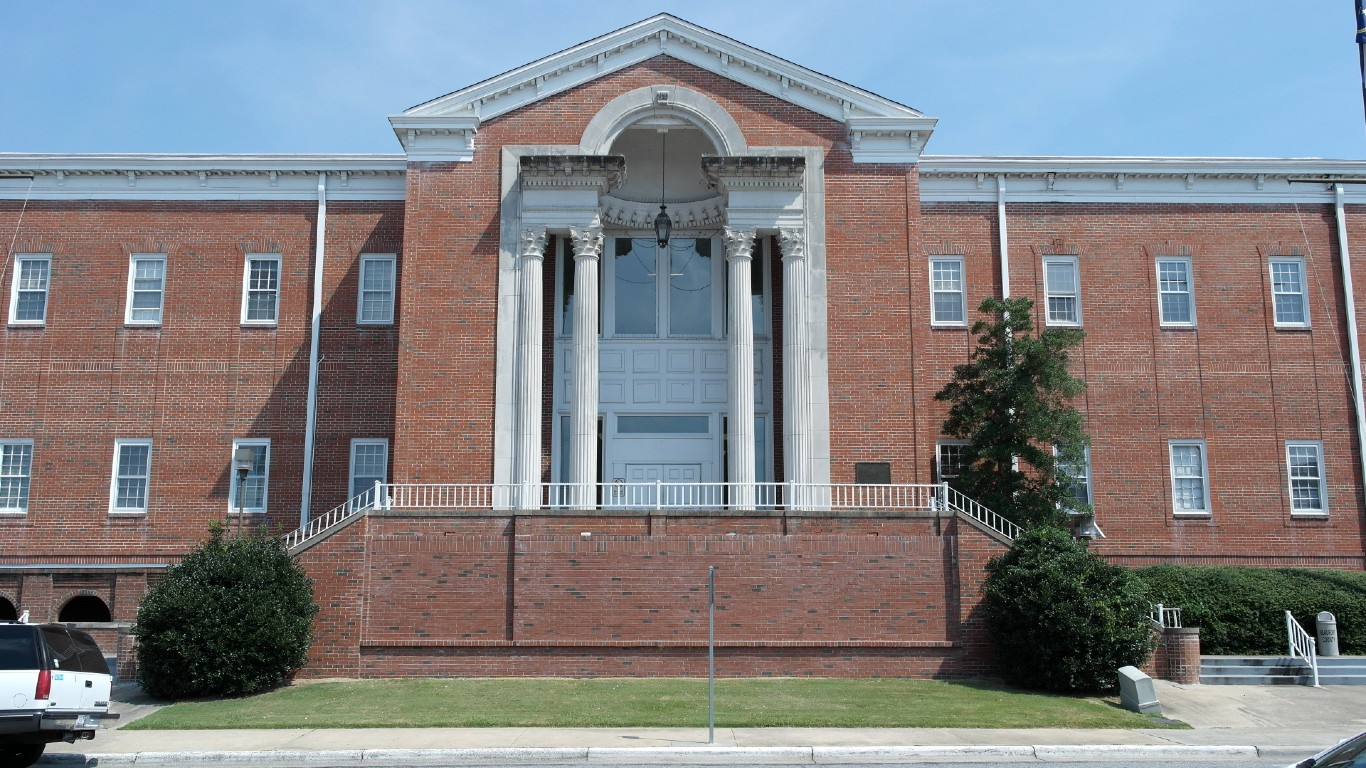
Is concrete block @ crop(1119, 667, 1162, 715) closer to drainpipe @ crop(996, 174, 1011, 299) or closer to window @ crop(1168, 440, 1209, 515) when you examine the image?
window @ crop(1168, 440, 1209, 515)

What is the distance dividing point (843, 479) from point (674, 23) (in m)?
10.9

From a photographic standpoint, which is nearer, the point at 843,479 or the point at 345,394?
the point at 843,479

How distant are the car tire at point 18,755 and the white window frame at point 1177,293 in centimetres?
2503

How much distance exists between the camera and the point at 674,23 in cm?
2633

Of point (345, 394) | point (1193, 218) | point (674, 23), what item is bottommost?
point (345, 394)

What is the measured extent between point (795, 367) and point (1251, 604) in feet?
33.0

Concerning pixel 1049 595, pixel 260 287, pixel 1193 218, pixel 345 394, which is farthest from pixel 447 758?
pixel 1193 218

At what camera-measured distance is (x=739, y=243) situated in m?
25.9

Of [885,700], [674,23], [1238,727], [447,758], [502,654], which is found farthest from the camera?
[674,23]

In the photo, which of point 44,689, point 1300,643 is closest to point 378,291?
point 44,689

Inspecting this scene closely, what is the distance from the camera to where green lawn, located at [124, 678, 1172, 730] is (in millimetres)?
16969

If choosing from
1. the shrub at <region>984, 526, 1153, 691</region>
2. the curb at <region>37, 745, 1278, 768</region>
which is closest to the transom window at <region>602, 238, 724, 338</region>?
the shrub at <region>984, 526, 1153, 691</region>

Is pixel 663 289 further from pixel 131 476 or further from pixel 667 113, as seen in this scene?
pixel 131 476

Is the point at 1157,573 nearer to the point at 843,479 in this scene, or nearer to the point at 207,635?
the point at 843,479
